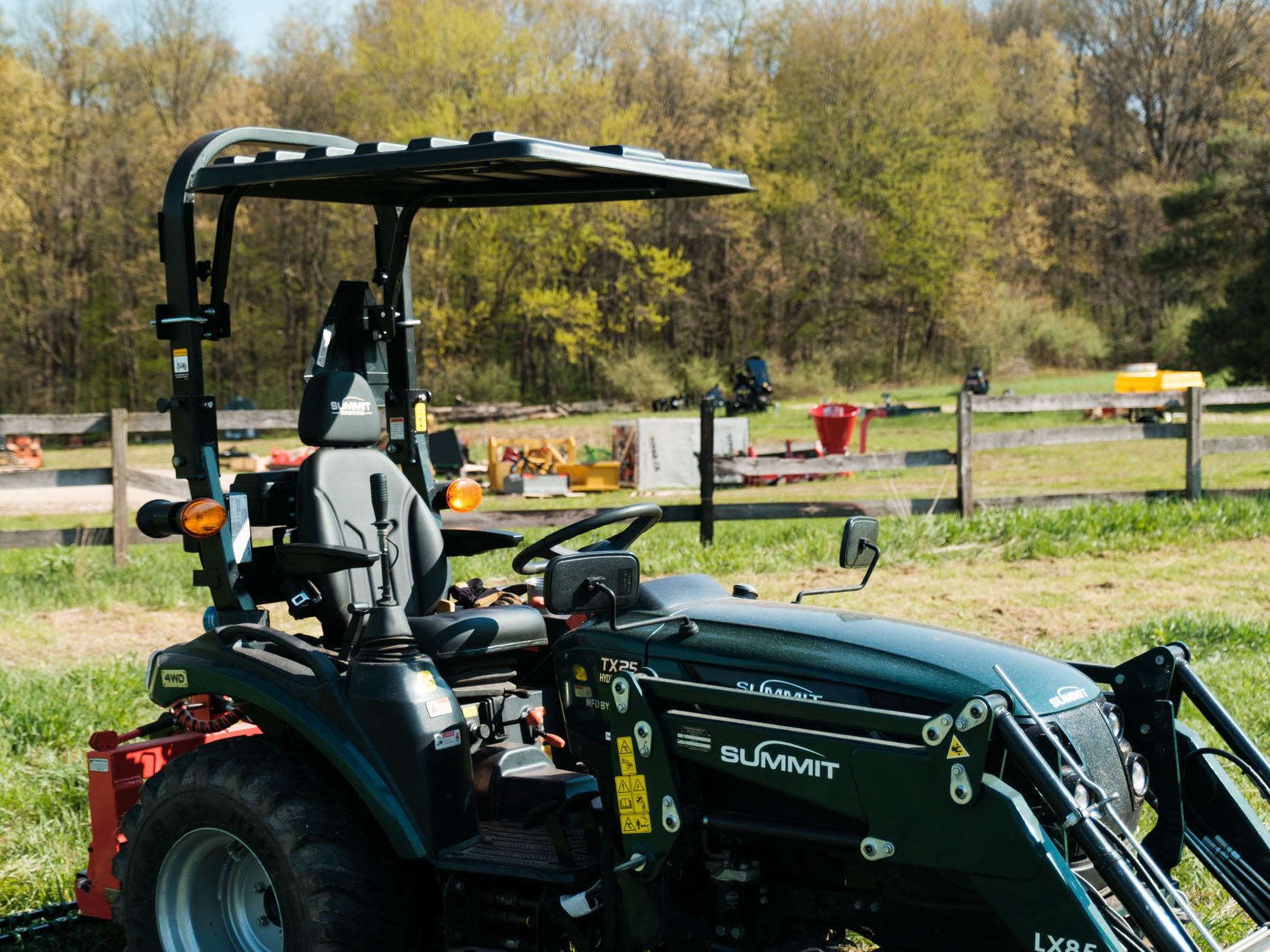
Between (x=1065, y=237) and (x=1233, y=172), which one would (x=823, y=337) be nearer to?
(x=1065, y=237)

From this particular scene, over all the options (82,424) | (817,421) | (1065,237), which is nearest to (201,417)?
(82,424)

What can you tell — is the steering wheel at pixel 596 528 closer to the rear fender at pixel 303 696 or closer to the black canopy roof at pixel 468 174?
the rear fender at pixel 303 696

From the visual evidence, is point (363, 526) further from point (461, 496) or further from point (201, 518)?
point (201, 518)

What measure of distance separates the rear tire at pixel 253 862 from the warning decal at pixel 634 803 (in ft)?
2.35

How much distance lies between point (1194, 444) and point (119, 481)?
9309 millimetres

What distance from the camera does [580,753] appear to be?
298 centimetres

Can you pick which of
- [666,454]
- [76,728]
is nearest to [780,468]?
[666,454]

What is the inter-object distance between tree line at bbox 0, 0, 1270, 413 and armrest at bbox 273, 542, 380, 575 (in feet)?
104

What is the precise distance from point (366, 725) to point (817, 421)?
58.2 ft

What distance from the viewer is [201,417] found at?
359 centimetres

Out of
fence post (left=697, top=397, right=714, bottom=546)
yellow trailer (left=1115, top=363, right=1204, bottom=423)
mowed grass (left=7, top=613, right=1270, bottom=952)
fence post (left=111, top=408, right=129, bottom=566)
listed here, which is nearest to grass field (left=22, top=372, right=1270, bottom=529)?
yellow trailer (left=1115, top=363, right=1204, bottom=423)

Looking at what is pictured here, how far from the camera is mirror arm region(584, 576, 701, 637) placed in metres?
2.81

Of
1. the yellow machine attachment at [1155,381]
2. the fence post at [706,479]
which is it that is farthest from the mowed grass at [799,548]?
the yellow machine attachment at [1155,381]

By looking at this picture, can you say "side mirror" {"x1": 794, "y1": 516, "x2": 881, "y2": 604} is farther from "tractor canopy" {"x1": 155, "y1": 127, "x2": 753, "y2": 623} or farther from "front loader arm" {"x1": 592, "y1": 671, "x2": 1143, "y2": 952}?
"tractor canopy" {"x1": 155, "y1": 127, "x2": 753, "y2": 623}
